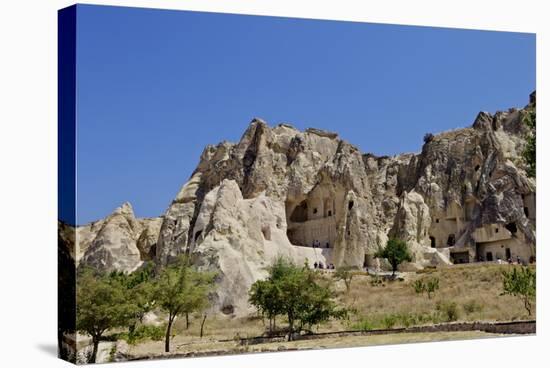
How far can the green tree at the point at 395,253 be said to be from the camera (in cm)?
2632

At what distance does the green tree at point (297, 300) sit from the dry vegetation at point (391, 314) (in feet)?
0.89

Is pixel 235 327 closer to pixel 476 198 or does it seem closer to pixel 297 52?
pixel 297 52

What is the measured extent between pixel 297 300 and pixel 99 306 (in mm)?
5195

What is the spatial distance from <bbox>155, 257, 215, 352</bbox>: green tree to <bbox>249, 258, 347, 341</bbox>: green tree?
1.38m

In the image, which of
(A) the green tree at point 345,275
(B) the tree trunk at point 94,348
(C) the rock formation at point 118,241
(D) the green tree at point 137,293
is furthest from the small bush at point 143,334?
(A) the green tree at point 345,275

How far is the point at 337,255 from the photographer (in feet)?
89.2

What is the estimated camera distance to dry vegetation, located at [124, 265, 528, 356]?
17.3 metres

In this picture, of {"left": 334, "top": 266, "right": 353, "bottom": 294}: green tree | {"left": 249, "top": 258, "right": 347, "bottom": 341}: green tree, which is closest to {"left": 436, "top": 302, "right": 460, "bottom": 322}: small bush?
{"left": 249, "top": 258, "right": 347, "bottom": 341}: green tree

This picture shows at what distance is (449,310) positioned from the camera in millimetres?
19922

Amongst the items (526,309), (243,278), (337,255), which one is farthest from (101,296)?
(337,255)

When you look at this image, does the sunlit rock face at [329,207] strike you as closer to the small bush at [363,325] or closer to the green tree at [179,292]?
the green tree at [179,292]

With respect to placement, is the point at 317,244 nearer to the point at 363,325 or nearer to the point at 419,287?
the point at 419,287

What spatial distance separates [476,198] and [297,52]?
12.9 m

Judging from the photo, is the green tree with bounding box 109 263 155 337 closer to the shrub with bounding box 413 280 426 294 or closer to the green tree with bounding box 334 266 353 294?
the green tree with bounding box 334 266 353 294
